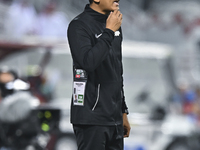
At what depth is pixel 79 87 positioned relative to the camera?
242 centimetres

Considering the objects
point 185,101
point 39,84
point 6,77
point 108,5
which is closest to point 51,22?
point 185,101

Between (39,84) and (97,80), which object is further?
(39,84)

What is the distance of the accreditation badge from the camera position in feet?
7.90

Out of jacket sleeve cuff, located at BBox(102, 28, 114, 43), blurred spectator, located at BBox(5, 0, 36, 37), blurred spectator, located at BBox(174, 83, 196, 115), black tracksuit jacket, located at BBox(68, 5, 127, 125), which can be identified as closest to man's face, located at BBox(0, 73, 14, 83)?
blurred spectator, located at BBox(174, 83, 196, 115)

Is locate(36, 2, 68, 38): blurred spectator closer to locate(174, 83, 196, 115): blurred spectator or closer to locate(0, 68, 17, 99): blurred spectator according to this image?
locate(174, 83, 196, 115): blurred spectator

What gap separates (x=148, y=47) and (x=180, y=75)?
28.4ft


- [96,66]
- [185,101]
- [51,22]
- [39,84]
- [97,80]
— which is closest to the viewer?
[96,66]

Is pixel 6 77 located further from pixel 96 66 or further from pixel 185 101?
pixel 96 66

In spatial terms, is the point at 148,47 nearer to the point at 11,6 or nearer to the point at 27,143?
the point at 27,143

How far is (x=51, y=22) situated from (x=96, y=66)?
11595 millimetres

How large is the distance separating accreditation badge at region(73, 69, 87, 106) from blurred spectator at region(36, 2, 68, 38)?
34.8ft

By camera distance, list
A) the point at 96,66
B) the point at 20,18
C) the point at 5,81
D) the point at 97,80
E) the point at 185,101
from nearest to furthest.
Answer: the point at 96,66 < the point at 97,80 < the point at 5,81 < the point at 185,101 < the point at 20,18

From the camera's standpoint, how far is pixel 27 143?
19.3 ft

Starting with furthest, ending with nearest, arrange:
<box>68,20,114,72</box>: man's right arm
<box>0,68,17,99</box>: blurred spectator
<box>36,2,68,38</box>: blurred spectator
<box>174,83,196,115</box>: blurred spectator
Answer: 1. <box>36,2,68,38</box>: blurred spectator
2. <box>174,83,196,115</box>: blurred spectator
3. <box>0,68,17,99</box>: blurred spectator
4. <box>68,20,114,72</box>: man's right arm
